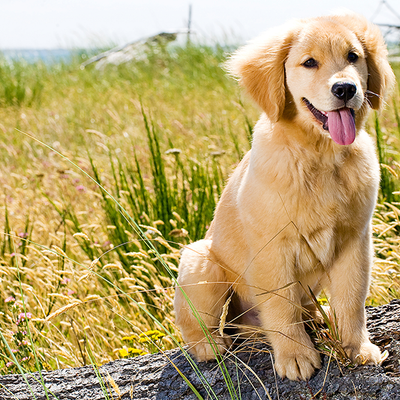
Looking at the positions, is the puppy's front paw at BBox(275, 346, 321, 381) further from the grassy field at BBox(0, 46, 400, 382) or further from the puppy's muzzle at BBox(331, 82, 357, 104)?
the puppy's muzzle at BBox(331, 82, 357, 104)

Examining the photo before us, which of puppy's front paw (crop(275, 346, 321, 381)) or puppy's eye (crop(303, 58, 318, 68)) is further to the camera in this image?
puppy's eye (crop(303, 58, 318, 68))

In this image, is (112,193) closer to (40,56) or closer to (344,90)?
(344,90)

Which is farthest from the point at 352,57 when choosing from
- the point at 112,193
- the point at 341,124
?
the point at 112,193

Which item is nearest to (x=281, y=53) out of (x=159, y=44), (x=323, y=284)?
(x=323, y=284)

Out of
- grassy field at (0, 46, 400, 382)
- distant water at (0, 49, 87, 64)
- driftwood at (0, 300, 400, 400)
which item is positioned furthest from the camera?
distant water at (0, 49, 87, 64)

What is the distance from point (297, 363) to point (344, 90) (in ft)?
3.38

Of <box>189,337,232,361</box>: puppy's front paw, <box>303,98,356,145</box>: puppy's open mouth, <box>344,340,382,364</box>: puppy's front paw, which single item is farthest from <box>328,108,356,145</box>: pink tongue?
<box>189,337,232,361</box>: puppy's front paw

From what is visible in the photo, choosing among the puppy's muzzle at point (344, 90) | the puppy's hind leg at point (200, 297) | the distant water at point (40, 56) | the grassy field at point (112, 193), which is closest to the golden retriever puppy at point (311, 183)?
the puppy's muzzle at point (344, 90)

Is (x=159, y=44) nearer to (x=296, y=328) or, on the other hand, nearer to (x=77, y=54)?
(x=77, y=54)

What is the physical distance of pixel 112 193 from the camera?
4020 mm

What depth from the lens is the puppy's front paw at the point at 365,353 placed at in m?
1.73

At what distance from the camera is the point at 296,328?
72.2 inches

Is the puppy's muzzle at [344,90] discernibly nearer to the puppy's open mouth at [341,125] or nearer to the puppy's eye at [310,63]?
the puppy's open mouth at [341,125]

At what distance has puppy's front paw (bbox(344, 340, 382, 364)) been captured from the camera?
68.1 inches
